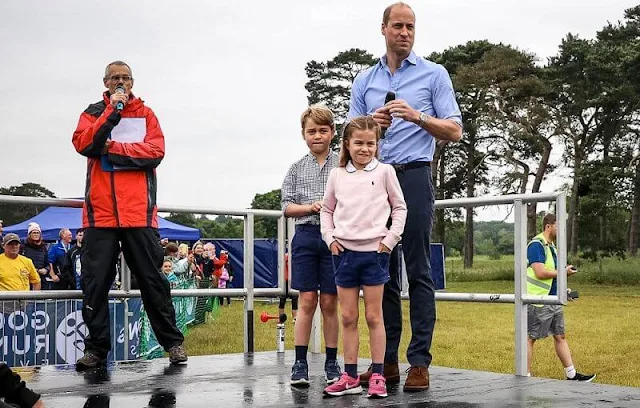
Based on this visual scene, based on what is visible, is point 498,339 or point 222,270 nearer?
point 498,339

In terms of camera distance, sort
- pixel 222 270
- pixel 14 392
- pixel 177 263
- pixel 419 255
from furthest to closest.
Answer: pixel 222 270 → pixel 177 263 → pixel 419 255 → pixel 14 392

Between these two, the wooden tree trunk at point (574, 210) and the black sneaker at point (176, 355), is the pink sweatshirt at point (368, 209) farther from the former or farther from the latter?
the wooden tree trunk at point (574, 210)

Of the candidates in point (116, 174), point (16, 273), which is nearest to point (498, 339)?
point (16, 273)

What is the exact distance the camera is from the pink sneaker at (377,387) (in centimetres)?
455

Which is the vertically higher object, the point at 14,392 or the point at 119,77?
the point at 119,77

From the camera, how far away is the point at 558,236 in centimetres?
509

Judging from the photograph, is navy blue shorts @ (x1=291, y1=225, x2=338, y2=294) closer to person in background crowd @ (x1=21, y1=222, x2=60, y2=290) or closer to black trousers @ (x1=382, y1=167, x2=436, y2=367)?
black trousers @ (x1=382, y1=167, x2=436, y2=367)

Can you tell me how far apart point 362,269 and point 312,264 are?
19.5 inches

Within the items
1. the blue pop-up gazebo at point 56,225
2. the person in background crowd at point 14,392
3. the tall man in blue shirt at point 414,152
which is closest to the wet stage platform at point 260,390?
the tall man in blue shirt at point 414,152

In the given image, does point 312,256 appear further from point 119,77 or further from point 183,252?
point 183,252

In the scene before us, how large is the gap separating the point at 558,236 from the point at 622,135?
35402 millimetres

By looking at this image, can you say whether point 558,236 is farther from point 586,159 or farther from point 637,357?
point 586,159

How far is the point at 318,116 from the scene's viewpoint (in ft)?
16.8

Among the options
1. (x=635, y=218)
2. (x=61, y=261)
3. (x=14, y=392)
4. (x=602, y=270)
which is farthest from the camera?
(x=635, y=218)
